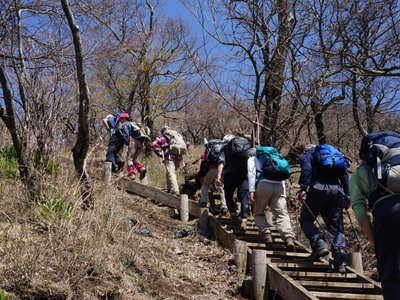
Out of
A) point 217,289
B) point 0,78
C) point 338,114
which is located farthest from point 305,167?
point 338,114

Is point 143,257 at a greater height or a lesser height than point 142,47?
lesser

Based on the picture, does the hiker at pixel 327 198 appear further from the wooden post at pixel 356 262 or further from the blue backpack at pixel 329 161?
the wooden post at pixel 356 262

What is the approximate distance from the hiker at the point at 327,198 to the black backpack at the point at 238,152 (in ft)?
5.90

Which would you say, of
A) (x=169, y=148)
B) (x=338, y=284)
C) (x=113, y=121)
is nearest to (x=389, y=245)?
(x=338, y=284)

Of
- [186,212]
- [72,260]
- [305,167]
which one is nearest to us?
[72,260]

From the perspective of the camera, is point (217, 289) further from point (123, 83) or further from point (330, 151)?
point (123, 83)

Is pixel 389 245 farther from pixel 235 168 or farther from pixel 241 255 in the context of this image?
pixel 235 168

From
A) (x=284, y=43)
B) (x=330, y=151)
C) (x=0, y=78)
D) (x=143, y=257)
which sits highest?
(x=284, y=43)

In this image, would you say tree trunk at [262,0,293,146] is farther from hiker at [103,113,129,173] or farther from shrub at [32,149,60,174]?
shrub at [32,149,60,174]

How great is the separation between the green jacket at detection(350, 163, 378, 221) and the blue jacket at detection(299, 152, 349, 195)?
2.04 meters

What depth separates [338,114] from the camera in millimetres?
11211

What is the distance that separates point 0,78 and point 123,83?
46.2 feet

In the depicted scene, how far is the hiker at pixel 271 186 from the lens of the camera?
21.1ft

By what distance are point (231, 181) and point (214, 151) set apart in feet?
2.34
